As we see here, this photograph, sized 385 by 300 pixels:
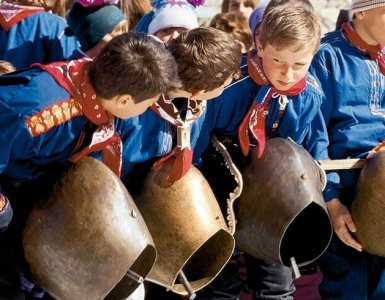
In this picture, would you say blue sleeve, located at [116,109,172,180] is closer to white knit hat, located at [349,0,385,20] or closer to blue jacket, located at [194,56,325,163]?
blue jacket, located at [194,56,325,163]

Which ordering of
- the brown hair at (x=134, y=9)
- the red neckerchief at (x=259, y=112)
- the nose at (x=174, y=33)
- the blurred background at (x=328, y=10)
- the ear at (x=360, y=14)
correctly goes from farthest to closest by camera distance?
the blurred background at (x=328, y=10)
the brown hair at (x=134, y=9)
the nose at (x=174, y=33)
the ear at (x=360, y=14)
the red neckerchief at (x=259, y=112)

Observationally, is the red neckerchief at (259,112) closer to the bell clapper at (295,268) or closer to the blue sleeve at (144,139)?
the blue sleeve at (144,139)

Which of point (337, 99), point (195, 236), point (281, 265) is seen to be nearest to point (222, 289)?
point (281, 265)

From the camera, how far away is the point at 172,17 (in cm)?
334

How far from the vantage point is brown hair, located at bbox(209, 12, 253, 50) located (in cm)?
385

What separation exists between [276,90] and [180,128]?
1.12ft

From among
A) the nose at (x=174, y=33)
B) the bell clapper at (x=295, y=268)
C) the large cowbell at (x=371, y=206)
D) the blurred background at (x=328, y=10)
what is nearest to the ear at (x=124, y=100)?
the bell clapper at (x=295, y=268)

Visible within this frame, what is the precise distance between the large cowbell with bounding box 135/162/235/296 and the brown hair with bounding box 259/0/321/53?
46 cm

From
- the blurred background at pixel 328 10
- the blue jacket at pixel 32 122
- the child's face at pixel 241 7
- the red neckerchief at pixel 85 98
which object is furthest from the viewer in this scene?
the blurred background at pixel 328 10

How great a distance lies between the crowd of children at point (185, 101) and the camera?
234cm

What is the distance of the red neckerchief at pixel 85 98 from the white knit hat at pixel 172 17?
0.94m

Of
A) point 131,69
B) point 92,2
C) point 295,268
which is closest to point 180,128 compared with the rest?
point 131,69

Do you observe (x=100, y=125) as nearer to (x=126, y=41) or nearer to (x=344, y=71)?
→ (x=126, y=41)

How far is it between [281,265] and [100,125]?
901 mm
